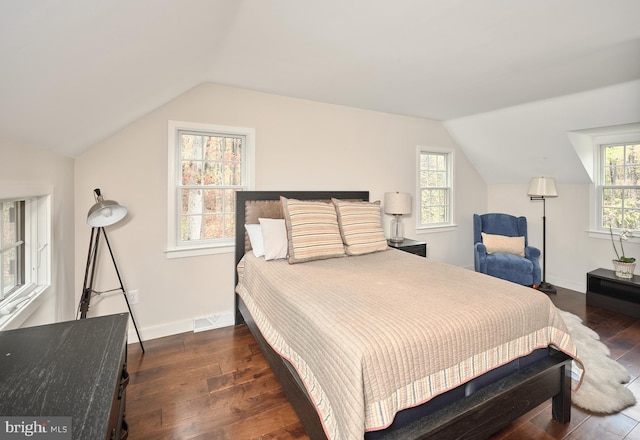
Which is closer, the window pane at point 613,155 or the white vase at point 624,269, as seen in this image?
the white vase at point 624,269

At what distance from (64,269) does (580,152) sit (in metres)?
5.52

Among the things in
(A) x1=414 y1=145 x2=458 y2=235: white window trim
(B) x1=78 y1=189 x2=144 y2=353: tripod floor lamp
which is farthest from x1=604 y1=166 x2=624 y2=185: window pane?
(B) x1=78 y1=189 x2=144 y2=353: tripod floor lamp

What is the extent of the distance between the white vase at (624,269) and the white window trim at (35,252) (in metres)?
5.37

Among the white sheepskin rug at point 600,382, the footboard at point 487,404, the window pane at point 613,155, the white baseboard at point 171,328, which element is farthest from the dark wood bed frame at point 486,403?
the window pane at point 613,155

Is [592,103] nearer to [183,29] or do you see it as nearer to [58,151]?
[183,29]

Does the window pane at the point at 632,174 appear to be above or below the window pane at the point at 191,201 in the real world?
above

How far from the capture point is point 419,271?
2.36m

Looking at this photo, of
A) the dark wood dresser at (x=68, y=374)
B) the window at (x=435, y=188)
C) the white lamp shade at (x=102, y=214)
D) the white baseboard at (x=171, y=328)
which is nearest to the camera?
the dark wood dresser at (x=68, y=374)

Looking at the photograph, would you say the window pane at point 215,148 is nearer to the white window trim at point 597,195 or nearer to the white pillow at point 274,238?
the white pillow at point 274,238

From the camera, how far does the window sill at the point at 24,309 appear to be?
142cm

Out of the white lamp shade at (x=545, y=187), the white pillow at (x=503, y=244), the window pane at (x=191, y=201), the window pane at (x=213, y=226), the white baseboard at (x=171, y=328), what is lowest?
the white baseboard at (x=171, y=328)

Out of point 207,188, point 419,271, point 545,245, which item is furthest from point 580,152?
point 207,188

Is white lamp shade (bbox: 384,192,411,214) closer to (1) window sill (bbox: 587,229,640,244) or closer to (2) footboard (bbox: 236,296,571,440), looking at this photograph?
(2) footboard (bbox: 236,296,571,440)

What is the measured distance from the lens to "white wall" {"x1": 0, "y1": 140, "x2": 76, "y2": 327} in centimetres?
146
